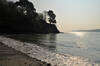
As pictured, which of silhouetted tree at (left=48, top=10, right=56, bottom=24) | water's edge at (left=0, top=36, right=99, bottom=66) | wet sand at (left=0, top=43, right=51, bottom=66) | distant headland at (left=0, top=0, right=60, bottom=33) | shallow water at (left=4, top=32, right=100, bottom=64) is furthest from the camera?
silhouetted tree at (left=48, top=10, right=56, bottom=24)

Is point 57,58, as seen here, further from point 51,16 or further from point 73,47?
point 51,16

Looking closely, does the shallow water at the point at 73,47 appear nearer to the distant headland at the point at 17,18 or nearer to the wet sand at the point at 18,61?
the wet sand at the point at 18,61

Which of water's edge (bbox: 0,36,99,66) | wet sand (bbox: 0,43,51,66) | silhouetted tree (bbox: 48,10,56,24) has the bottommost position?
water's edge (bbox: 0,36,99,66)

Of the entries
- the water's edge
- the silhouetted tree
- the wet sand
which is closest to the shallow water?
the water's edge

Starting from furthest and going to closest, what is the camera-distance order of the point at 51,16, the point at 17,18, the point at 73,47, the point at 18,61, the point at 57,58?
the point at 51,16
the point at 17,18
the point at 73,47
the point at 57,58
the point at 18,61

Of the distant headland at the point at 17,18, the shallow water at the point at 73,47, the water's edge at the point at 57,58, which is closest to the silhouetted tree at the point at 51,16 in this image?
the distant headland at the point at 17,18

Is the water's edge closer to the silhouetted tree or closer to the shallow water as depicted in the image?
the shallow water

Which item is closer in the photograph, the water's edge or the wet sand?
the wet sand

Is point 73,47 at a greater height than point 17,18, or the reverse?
point 17,18

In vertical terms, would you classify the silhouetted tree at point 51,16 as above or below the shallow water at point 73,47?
above

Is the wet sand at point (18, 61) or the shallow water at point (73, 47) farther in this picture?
the shallow water at point (73, 47)

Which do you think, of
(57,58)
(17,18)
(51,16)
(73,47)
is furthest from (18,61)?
(51,16)

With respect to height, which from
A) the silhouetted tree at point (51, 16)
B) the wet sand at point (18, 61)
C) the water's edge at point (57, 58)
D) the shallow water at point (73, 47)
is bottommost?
the shallow water at point (73, 47)

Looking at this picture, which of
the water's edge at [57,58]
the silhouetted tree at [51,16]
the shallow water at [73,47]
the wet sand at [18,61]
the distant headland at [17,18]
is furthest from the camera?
Result: the silhouetted tree at [51,16]
